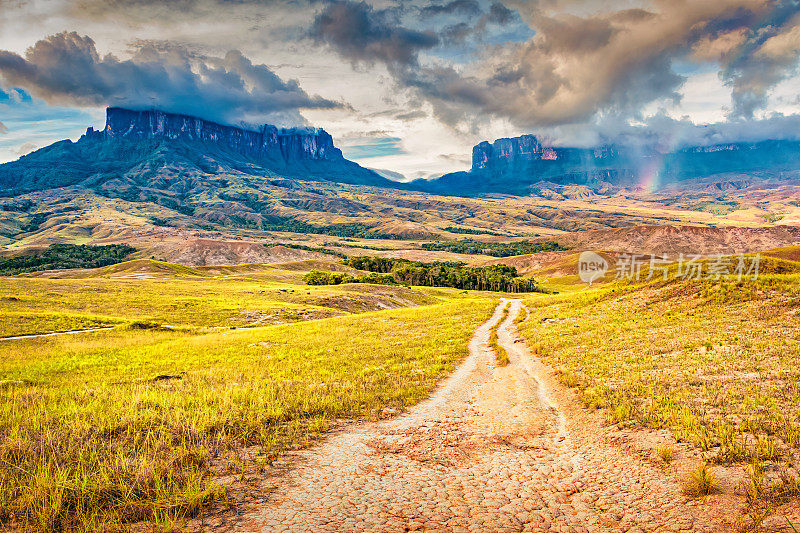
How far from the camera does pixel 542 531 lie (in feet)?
24.3

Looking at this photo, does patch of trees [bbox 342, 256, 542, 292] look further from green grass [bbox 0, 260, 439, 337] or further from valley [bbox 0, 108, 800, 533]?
valley [bbox 0, 108, 800, 533]

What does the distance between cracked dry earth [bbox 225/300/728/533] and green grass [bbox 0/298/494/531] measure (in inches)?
61.2

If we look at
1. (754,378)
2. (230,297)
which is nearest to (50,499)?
(754,378)

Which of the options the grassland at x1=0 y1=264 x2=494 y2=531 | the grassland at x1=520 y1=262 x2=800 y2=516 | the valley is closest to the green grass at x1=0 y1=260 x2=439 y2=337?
the grassland at x1=0 y1=264 x2=494 y2=531

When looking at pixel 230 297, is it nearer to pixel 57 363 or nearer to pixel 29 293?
pixel 29 293

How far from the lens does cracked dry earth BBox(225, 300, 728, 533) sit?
7.58 m

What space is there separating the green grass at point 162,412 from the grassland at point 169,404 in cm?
5

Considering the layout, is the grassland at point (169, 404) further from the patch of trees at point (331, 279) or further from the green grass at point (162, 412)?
the patch of trees at point (331, 279)

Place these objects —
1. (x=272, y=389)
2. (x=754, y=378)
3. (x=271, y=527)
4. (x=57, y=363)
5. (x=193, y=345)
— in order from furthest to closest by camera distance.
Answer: (x=193, y=345) → (x=57, y=363) → (x=272, y=389) → (x=754, y=378) → (x=271, y=527)

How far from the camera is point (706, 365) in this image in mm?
17219

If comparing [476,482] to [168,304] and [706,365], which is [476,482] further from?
[168,304]

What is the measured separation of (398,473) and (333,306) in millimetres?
69461

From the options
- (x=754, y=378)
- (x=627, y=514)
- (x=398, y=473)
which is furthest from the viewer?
(x=754, y=378)

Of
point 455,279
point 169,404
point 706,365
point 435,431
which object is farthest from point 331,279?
point 435,431
